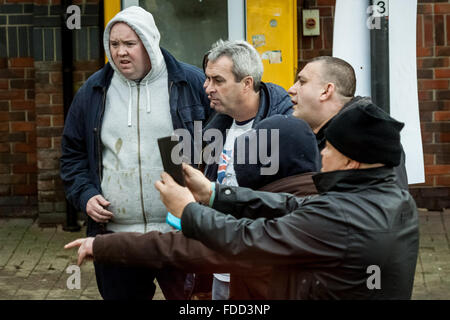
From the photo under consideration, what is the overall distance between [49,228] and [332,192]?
5137mm

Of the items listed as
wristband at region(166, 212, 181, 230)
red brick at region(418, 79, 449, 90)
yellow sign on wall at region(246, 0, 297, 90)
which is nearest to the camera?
wristband at region(166, 212, 181, 230)

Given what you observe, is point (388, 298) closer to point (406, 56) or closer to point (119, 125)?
point (119, 125)

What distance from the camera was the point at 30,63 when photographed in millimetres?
7250

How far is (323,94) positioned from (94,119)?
4.20 ft

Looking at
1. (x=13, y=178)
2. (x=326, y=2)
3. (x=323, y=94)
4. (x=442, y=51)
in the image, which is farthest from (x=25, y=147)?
(x=323, y=94)

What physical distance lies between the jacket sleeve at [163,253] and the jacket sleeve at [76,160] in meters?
1.58

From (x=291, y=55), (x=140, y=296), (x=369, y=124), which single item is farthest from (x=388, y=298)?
(x=291, y=55)

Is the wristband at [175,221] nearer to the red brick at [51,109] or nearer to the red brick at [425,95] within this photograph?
the red brick at [51,109]

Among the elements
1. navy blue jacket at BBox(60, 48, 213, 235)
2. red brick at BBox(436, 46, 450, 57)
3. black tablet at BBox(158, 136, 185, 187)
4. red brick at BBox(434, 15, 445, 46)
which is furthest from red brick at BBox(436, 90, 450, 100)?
black tablet at BBox(158, 136, 185, 187)

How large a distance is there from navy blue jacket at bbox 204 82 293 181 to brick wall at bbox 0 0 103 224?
10.9 feet

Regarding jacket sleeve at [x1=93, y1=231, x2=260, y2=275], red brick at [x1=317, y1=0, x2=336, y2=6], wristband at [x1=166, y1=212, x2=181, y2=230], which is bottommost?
jacket sleeve at [x1=93, y1=231, x2=260, y2=275]

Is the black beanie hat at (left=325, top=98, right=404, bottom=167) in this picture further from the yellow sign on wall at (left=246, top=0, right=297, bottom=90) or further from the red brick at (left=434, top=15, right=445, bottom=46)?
the red brick at (left=434, top=15, right=445, bottom=46)

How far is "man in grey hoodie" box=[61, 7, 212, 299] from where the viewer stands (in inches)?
160

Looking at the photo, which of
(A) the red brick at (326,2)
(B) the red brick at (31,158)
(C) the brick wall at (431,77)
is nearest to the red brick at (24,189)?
(B) the red brick at (31,158)
